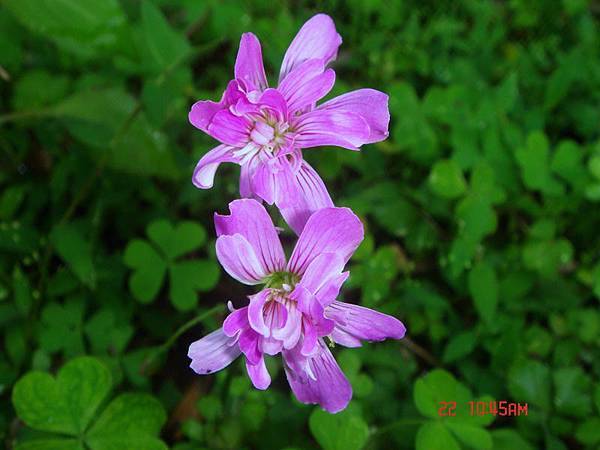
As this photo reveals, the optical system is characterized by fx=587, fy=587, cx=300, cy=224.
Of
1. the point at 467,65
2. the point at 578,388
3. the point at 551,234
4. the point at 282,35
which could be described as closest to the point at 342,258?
the point at 578,388

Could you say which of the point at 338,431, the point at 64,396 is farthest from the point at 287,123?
the point at 64,396

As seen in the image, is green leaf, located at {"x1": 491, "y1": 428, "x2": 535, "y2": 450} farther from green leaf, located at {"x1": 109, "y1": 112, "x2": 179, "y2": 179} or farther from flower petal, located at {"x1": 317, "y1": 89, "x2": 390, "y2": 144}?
green leaf, located at {"x1": 109, "y1": 112, "x2": 179, "y2": 179}

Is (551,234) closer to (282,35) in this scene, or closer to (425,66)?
(425,66)

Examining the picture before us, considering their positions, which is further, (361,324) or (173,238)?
(173,238)

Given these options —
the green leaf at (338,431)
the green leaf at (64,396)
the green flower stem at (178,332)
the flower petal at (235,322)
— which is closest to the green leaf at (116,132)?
the green flower stem at (178,332)

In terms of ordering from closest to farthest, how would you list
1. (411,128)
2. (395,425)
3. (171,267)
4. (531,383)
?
(395,425), (531,383), (171,267), (411,128)

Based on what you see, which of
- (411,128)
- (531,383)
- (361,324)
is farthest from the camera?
(411,128)

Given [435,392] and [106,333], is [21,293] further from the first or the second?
[435,392]

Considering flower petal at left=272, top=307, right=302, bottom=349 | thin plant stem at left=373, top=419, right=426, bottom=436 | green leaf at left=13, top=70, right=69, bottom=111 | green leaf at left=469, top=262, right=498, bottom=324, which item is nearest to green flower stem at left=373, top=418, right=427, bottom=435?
thin plant stem at left=373, top=419, right=426, bottom=436
